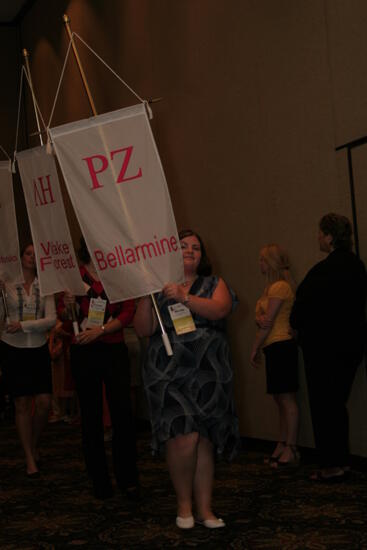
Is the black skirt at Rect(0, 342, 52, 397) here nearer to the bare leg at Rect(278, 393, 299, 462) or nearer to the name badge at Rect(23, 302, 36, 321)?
the name badge at Rect(23, 302, 36, 321)

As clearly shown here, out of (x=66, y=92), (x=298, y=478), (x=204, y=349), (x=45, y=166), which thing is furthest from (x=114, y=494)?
(x=66, y=92)

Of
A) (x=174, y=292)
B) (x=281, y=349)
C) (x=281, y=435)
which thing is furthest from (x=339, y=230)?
(x=281, y=435)

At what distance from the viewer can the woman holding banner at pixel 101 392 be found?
14.9 feet

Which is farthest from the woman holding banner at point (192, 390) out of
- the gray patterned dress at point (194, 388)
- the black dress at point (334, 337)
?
the black dress at point (334, 337)

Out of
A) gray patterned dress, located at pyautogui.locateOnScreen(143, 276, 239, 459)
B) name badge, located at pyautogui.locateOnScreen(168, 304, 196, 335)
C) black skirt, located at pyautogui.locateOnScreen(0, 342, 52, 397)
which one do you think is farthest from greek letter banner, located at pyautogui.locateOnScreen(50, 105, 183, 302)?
black skirt, located at pyautogui.locateOnScreen(0, 342, 52, 397)

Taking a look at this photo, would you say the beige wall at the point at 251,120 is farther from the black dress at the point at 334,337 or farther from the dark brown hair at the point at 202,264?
the dark brown hair at the point at 202,264

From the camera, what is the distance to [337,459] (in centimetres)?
452

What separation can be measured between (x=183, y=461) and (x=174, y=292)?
751 millimetres

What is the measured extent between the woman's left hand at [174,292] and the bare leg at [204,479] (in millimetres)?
654

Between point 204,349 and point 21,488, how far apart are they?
1.94m

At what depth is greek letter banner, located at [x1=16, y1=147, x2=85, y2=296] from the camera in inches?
186

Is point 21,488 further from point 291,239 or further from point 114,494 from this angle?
point 291,239

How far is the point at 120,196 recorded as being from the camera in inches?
153

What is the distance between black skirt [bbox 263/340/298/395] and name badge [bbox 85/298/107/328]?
1.27m
